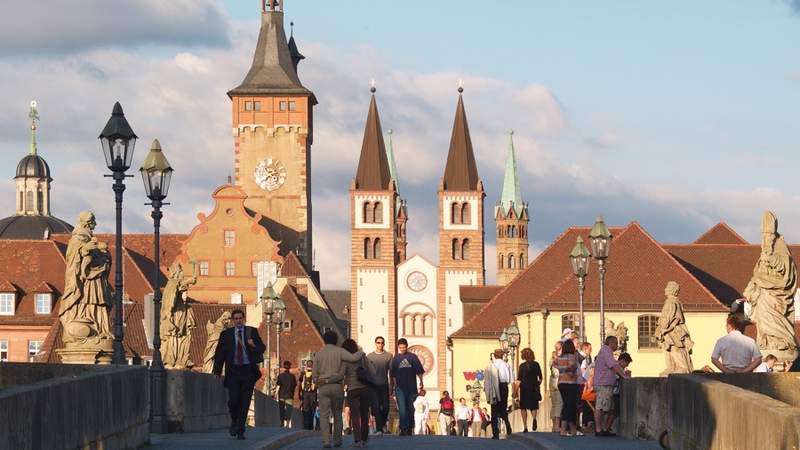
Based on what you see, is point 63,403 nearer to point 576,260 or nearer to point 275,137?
point 576,260

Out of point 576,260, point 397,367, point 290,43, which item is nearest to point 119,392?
point 397,367

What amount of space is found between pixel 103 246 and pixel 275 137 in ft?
384

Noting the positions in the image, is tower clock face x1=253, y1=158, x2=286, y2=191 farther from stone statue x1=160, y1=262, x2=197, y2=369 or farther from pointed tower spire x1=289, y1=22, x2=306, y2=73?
stone statue x1=160, y1=262, x2=197, y2=369

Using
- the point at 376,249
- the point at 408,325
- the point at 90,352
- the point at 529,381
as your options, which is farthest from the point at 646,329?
the point at 376,249

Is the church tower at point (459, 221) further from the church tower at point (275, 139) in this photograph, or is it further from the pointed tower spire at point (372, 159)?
the church tower at point (275, 139)

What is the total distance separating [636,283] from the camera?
86.8 meters

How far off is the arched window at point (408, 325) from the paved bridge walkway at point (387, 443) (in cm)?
12107

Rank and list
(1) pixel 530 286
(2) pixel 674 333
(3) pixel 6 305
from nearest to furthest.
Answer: (2) pixel 674 333
(1) pixel 530 286
(3) pixel 6 305

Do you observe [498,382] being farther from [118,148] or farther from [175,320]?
[175,320]

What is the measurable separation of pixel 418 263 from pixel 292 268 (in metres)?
25.3

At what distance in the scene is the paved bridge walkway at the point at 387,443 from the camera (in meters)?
23.7

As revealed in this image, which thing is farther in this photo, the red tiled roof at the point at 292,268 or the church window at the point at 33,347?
the red tiled roof at the point at 292,268

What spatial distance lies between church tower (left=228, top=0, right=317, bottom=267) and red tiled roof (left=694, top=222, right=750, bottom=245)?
3713 cm

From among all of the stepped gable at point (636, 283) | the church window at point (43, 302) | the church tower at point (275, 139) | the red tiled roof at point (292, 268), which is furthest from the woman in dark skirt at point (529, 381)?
the church tower at point (275, 139)
